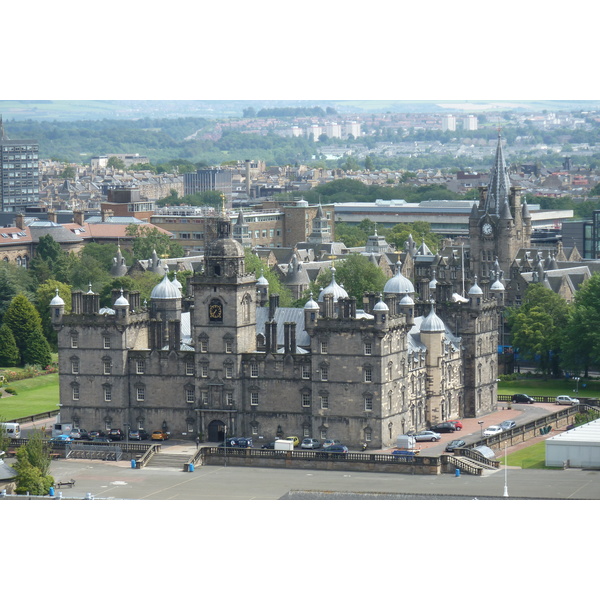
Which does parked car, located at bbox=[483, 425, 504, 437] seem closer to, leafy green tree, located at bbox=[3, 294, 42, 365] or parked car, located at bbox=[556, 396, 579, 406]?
parked car, located at bbox=[556, 396, 579, 406]

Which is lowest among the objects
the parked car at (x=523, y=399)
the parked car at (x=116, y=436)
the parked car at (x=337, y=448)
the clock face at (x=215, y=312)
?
the parked car at (x=523, y=399)

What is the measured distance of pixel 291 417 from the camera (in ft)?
425

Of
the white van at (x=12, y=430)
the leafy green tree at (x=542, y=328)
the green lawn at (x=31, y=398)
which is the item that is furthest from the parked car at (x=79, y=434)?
the leafy green tree at (x=542, y=328)

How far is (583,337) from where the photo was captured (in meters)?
155


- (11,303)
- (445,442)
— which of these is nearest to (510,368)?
(445,442)

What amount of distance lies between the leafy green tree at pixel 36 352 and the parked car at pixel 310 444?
46.7 meters

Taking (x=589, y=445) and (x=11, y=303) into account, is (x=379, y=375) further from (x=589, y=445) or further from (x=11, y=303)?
(x=11, y=303)

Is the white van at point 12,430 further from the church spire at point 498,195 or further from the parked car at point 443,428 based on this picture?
the church spire at point 498,195

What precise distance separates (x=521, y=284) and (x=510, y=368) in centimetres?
1918

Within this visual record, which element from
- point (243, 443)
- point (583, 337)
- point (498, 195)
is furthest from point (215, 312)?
point (498, 195)

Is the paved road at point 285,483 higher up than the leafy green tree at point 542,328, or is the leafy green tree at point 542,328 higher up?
the leafy green tree at point 542,328

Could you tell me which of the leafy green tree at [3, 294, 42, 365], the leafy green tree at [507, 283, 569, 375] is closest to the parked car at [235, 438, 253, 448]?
the leafy green tree at [507, 283, 569, 375]

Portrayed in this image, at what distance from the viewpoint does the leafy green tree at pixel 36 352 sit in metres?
168

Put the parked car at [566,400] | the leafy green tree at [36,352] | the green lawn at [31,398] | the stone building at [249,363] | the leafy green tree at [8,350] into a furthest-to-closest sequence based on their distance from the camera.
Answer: the leafy green tree at [36,352] < the leafy green tree at [8,350] < the parked car at [566,400] < the green lawn at [31,398] < the stone building at [249,363]
